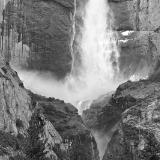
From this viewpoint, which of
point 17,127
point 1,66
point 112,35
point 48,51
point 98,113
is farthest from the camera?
point 112,35

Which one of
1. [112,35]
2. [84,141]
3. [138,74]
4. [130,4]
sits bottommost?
[84,141]

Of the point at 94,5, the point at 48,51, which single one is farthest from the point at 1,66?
the point at 94,5

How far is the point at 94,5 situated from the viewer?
118m

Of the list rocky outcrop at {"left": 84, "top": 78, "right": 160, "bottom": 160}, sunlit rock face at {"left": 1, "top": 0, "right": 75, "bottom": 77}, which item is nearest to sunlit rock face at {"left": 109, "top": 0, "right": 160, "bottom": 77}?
sunlit rock face at {"left": 1, "top": 0, "right": 75, "bottom": 77}

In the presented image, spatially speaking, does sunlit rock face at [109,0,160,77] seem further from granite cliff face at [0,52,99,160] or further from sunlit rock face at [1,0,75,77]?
granite cliff face at [0,52,99,160]

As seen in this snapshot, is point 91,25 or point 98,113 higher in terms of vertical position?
point 91,25

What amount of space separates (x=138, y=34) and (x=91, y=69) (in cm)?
1227

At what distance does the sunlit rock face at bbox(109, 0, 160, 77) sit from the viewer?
355 feet

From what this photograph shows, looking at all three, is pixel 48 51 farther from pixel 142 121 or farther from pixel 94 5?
pixel 142 121

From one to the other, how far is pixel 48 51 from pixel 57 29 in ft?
15.9

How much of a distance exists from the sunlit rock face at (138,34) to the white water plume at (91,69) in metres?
2.02

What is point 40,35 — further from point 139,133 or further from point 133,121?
point 139,133

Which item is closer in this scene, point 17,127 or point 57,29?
point 17,127

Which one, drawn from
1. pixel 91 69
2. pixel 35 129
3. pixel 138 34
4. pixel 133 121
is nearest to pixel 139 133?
pixel 133 121
